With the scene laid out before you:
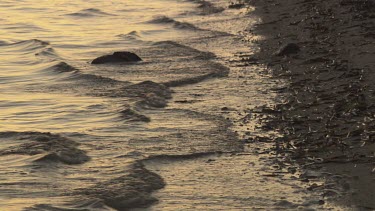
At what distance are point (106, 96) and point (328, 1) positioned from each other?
19.3 ft

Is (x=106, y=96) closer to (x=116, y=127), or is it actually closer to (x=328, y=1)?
(x=116, y=127)

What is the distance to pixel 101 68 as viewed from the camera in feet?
39.3

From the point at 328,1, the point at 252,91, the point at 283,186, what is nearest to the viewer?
the point at 283,186

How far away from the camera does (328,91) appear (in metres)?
9.31

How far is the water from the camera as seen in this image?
21.8 ft

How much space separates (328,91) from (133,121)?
2.11m

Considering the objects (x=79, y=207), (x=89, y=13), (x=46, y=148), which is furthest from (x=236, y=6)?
(x=79, y=207)

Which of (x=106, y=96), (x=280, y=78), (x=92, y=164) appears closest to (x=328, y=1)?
(x=280, y=78)

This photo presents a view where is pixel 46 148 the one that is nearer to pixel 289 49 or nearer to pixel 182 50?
pixel 289 49

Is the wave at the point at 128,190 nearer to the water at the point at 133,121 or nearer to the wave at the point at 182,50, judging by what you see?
the water at the point at 133,121

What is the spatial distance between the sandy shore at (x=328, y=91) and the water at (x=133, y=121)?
0.99 feet

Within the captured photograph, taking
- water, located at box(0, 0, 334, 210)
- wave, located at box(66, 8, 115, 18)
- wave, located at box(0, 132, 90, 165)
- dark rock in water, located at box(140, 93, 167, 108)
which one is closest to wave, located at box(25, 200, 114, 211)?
water, located at box(0, 0, 334, 210)

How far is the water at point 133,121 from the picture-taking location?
21.8 feet

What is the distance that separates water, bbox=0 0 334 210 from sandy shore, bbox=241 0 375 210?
0.99 feet
